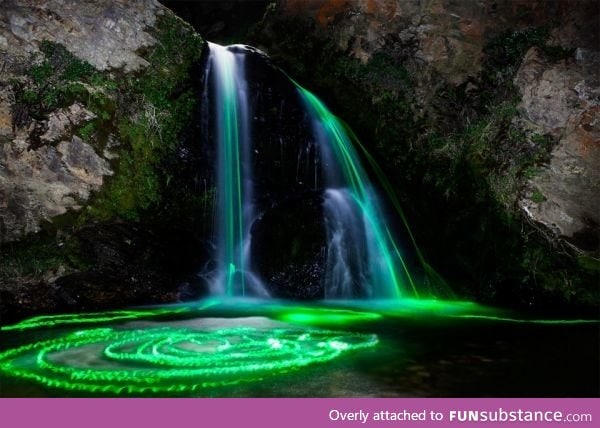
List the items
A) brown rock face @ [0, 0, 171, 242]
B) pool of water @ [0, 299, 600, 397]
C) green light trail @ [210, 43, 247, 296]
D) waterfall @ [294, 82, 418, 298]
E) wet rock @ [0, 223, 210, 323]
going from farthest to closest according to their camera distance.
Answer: green light trail @ [210, 43, 247, 296] → waterfall @ [294, 82, 418, 298] → brown rock face @ [0, 0, 171, 242] → wet rock @ [0, 223, 210, 323] → pool of water @ [0, 299, 600, 397]

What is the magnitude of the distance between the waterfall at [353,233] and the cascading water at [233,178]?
1416 mm

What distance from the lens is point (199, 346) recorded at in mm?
5582

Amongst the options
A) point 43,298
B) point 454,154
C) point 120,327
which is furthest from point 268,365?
point 454,154

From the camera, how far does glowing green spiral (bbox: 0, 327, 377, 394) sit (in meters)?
4.46

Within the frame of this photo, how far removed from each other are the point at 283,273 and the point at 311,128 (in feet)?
10.6

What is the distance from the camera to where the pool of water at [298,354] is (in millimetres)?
4297

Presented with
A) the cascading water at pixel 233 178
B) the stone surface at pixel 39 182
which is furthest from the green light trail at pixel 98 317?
the stone surface at pixel 39 182

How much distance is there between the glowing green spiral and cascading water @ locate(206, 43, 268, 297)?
2.71 meters

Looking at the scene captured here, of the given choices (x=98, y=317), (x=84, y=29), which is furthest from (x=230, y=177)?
(x=84, y=29)

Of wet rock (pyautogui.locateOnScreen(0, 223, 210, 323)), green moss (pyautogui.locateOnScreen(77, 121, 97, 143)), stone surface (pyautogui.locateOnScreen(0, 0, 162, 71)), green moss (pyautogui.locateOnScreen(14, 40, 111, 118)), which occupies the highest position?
stone surface (pyautogui.locateOnScreen(0, 0, 162, 71))

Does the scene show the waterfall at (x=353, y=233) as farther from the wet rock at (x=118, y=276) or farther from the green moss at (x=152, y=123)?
the green moss at (x=152, y=123)

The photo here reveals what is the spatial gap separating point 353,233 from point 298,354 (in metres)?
4.55

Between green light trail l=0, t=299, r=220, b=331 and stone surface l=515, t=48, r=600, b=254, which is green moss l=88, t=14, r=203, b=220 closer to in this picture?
green light trail l=0, t=299, r=220, b=331

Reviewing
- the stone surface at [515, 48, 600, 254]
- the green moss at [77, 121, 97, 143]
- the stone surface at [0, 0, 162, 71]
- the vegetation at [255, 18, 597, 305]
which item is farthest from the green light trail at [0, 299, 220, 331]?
the stone surface at [515, 48, 600, 254]
